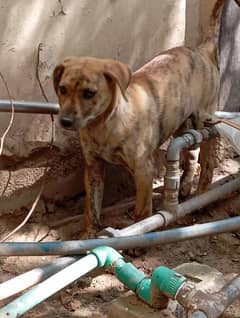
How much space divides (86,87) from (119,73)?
18cm

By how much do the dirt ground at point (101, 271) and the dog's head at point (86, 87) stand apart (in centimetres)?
78

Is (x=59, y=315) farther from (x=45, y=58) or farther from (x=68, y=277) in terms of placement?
(x=45, y=58)

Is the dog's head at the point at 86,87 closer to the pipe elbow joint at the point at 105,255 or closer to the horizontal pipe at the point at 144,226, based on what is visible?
the horizontal pipe at the point at 144,226

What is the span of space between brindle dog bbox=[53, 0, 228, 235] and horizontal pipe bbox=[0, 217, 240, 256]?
2.39 ft

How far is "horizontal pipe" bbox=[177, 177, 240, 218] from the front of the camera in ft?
10.5

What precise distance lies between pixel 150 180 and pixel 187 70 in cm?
72

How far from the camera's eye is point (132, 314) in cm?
235

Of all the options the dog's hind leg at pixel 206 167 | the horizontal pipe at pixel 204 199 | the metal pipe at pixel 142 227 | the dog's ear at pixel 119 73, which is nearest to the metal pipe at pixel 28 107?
the dog's ear at pixel 119 73

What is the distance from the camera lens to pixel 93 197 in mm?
3516

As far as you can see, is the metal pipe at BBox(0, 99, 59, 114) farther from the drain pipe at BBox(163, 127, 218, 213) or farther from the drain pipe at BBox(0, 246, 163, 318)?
the drain pipe at BBox(0, 246, 163, 318)

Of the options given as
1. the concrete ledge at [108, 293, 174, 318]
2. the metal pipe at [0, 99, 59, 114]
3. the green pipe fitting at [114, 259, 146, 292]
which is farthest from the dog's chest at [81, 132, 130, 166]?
the green pipe fitting at [114, 259, 146, 292]

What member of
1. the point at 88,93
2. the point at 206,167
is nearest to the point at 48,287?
the point at 88,93

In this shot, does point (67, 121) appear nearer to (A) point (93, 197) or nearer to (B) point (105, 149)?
(B) point (105, 149)

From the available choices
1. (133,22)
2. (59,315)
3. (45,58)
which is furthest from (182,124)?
(59,315)
